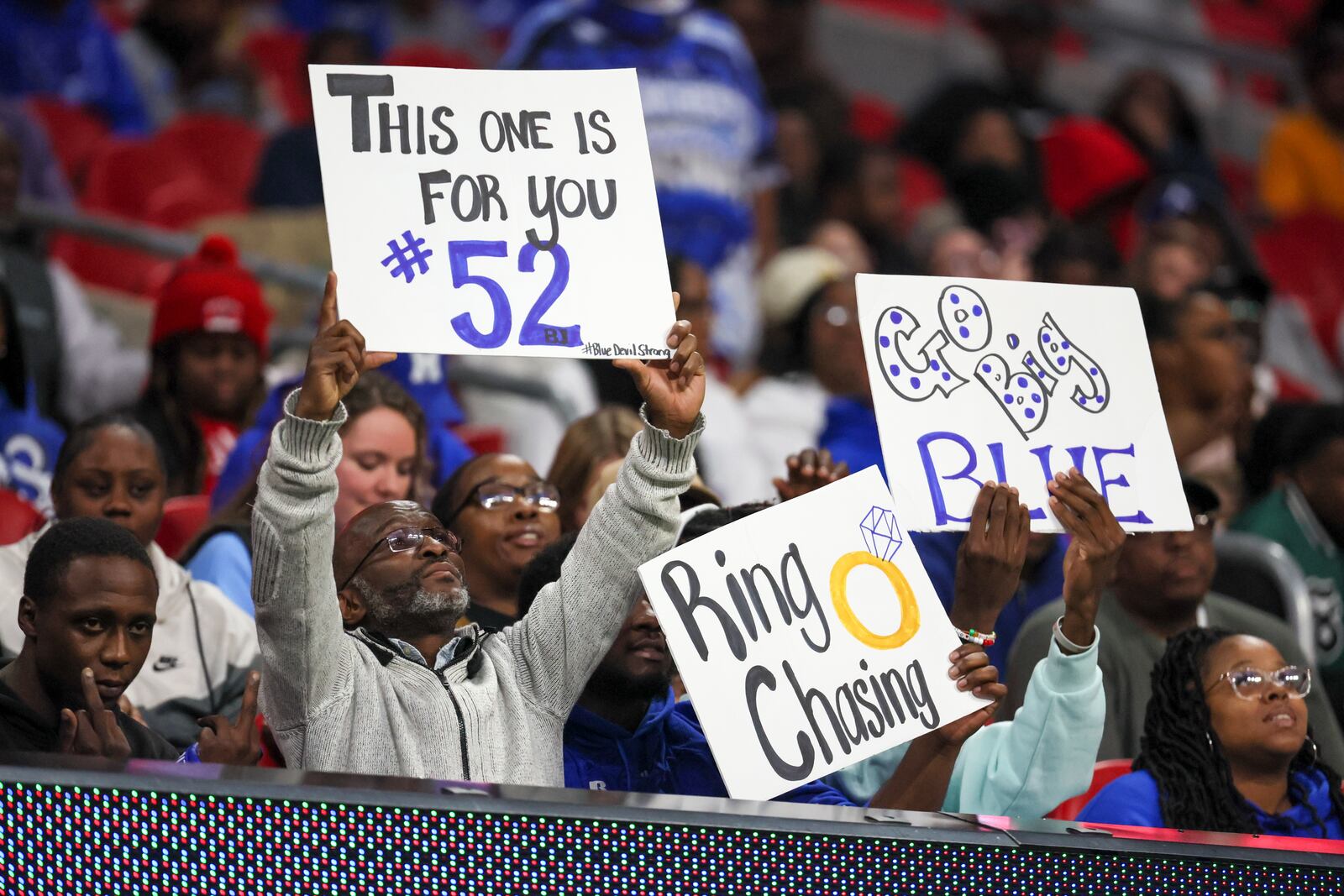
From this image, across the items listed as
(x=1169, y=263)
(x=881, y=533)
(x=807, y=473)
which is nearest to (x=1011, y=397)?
(x=881, y=533)

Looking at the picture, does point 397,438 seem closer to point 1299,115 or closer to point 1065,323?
point 1065,323

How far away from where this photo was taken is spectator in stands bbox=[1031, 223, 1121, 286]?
7.76 m

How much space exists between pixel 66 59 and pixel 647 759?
5.70 m

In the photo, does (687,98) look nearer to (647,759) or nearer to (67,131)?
(67,131)

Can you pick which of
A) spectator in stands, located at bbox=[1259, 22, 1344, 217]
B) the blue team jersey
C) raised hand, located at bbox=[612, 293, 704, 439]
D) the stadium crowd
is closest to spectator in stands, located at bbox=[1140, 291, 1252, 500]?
the stadium crowd

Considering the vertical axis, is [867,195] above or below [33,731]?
above

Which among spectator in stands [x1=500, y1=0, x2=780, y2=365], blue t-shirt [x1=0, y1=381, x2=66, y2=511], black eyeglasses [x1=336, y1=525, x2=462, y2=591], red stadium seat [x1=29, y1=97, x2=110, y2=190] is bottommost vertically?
black eyeglasses [x1=336, y1=525, x2=462, y2=591]

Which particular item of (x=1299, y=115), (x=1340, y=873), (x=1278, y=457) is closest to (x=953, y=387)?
(x=1340, y=873)

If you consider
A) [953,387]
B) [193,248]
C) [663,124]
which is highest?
[663,124]

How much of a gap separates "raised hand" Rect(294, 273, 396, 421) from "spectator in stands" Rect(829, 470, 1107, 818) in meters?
1.15

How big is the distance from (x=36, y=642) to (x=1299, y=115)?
9171mm

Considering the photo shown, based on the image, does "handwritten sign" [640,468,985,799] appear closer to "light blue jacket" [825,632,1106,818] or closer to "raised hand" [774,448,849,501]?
"light blue jacket" [825,632,1106,818]

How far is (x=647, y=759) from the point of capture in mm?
3775

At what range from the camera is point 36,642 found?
348 centimetres
